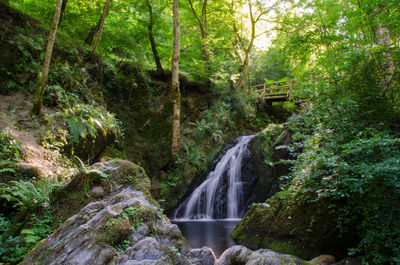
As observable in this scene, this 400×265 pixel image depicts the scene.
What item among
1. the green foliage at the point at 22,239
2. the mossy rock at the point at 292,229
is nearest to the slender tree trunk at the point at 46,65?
the green foliage at the point at 22,239

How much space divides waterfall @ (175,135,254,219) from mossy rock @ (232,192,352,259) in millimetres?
3720

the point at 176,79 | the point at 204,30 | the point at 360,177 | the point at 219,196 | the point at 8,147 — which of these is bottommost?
the point at 219,196

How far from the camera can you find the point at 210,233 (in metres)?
7.20

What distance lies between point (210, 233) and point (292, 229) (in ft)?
9.63

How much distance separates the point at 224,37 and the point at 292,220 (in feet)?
44.2

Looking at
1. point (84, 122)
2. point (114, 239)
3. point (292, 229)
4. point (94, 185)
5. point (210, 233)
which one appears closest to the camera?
point (114, 239)

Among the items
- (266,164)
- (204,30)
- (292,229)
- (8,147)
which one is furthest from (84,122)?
(204,30)

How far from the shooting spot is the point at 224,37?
51.2ft

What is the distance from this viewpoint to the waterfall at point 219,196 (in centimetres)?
987

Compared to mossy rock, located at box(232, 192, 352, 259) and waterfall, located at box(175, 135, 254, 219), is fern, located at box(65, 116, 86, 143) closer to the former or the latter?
mossy rock, located at box(232, 192, 352, 259)

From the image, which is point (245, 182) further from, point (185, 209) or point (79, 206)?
point (79, 206)

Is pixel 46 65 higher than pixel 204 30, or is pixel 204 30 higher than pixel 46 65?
pixel 204 30

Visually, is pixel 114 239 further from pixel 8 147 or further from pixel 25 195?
pixel 8 147

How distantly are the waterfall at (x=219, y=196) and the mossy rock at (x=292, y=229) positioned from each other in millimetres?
3720
